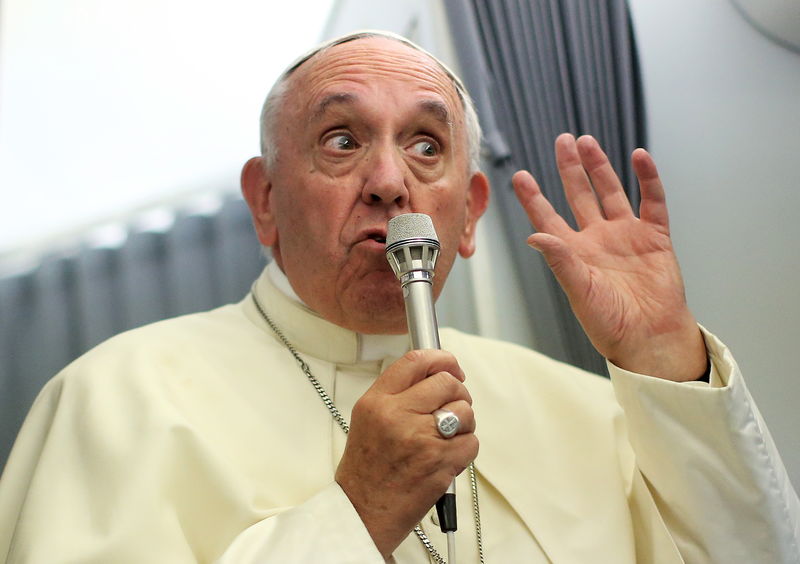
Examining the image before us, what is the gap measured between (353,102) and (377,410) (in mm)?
830

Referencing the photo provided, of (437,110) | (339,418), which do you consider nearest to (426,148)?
(437,110)

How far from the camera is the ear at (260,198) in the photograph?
72.5 inches

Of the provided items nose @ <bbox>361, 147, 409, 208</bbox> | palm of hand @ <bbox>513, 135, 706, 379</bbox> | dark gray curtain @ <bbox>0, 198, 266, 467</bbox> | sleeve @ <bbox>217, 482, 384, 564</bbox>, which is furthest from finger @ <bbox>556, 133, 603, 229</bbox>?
dark gray curtain @ <bbox>0, 198, 266, 467</bbox>

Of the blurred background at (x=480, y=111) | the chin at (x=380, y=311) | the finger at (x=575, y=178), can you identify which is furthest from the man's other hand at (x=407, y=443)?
the blurred background at (x=480, y=111)

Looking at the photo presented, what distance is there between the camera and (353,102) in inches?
64.9

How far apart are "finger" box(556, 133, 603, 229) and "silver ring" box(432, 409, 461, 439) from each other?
2.78 ft

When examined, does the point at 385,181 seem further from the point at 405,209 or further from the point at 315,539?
the point at 315,539

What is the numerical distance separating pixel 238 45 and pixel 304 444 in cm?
227

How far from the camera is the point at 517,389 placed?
1951 mm

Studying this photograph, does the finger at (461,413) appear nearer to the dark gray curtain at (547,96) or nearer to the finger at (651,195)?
the finger at (651,195)

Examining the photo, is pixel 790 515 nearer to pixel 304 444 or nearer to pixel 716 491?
pixel 716 491

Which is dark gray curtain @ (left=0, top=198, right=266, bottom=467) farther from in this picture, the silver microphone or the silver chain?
the silver microphone

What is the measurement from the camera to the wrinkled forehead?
68.0 inches

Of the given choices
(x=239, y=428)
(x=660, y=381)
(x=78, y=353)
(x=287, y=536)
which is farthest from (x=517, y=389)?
(x=78, y=353)
